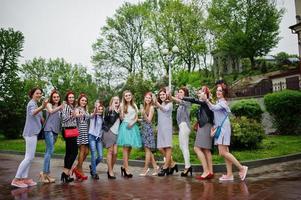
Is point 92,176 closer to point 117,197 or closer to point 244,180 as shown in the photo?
point 117,197

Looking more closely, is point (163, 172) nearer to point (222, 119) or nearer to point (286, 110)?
point (222, 119)

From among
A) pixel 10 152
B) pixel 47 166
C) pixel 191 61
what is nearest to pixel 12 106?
pixel 10 152

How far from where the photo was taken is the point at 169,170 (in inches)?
376

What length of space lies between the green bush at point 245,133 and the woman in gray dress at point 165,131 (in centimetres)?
363

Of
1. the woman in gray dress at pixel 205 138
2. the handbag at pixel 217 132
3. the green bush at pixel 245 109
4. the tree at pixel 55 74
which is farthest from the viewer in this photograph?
the tree at pixel 55 74

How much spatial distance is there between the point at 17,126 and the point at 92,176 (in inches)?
1047

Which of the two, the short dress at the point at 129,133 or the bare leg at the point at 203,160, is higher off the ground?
the short dress at the point at 129,133

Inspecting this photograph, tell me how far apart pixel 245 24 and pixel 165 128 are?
4350 centimetres

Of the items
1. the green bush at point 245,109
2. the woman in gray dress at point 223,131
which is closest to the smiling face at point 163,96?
the woman in gray dress at point 223,131

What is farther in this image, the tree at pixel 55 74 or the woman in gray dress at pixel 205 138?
the tree at pixel 55 74

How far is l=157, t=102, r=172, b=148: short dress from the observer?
30.8ft

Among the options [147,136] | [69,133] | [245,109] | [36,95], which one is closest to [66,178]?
[69,133]

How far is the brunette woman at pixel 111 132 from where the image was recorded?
9.26 metres

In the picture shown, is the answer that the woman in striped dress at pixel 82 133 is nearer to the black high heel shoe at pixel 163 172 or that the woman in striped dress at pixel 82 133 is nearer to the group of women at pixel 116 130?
the group of women at pixel 116 130
